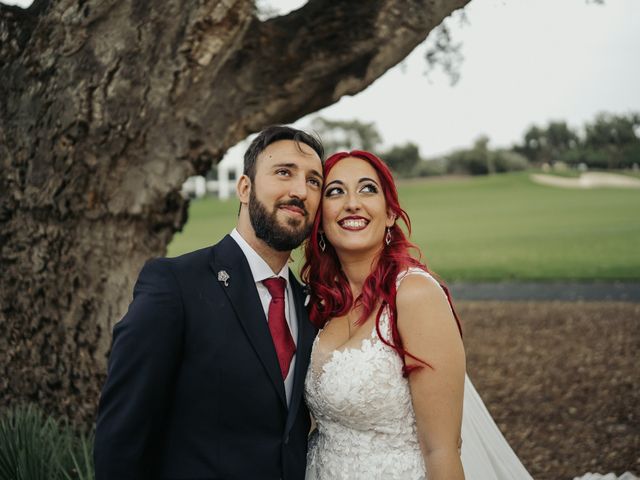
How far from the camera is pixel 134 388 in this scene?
2.14m

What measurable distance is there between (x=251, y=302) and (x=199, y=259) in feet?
0.99

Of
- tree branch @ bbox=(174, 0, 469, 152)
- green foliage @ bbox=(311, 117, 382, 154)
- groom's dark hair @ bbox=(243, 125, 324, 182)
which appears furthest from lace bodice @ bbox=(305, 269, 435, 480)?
green foliage @ bbox=(311, 117, 382, 154)

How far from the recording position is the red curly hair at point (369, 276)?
9.32 ft

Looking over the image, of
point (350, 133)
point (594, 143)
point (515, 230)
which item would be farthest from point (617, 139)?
point (515, 230)

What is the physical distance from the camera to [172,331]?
7.24ft

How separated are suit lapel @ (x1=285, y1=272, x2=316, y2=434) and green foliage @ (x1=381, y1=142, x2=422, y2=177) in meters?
77.7

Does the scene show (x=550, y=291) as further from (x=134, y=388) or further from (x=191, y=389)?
(x=134, y=388)

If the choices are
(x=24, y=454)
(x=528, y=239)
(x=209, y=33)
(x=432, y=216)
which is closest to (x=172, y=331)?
(x=24, y=454)

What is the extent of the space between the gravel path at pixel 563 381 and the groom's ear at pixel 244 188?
3.60m

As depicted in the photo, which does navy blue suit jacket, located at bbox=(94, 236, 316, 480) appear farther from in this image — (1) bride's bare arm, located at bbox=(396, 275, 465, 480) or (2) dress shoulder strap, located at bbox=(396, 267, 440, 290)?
(2) dress shoulder strap, located at bbox=(396, 267, 440, 290)

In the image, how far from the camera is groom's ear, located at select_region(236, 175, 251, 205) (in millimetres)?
2758

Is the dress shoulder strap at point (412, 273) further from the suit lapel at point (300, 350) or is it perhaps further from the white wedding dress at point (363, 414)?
the suit lapel at point (300, 350)

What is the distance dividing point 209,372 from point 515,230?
27.3 metres

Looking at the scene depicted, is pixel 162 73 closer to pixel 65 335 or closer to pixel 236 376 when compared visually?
pixel 65 335
